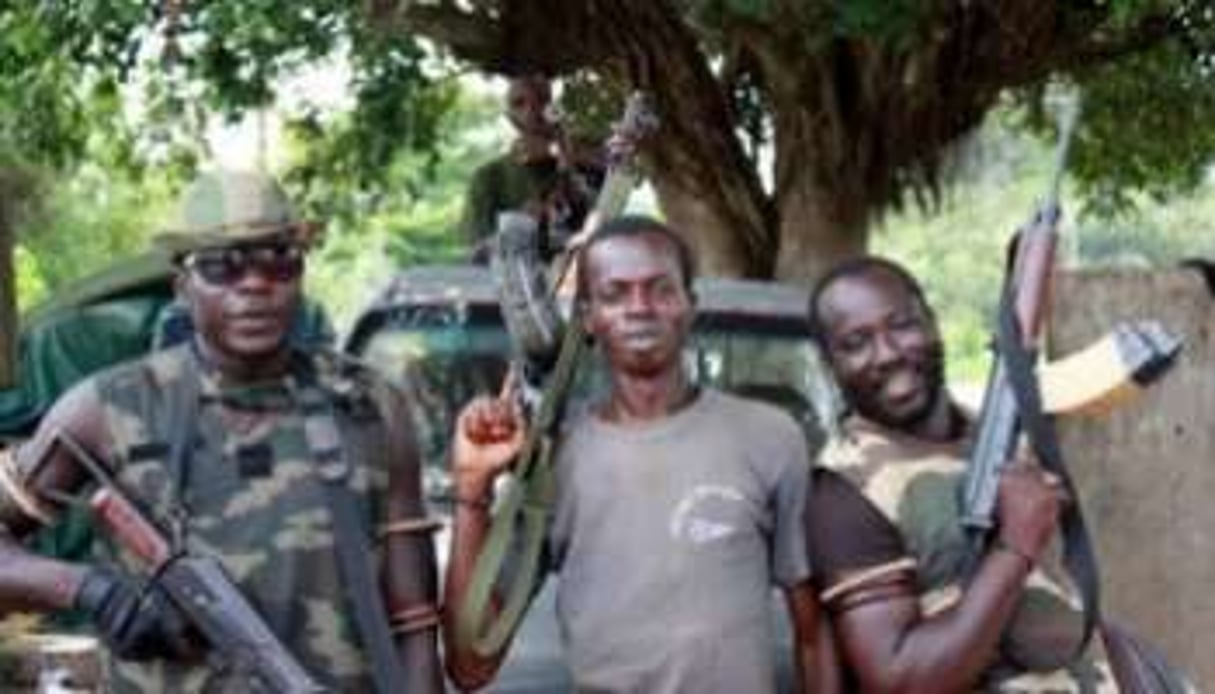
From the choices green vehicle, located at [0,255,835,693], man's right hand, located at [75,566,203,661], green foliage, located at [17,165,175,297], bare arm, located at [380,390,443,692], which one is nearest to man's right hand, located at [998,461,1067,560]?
bare arm, located at [380,390,443,692]

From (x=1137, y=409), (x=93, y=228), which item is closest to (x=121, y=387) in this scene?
(x=1137, y=409)

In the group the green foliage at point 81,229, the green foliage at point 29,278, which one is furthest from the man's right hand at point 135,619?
the green foliage at point 81,229

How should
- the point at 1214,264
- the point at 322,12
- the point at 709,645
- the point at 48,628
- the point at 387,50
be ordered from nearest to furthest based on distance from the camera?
the point at 709,645, the point at 1214,264, the point at 48,628, the point at 322,12, the point at 387,50

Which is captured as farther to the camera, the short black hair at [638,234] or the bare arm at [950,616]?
the short black hair at [638,234]

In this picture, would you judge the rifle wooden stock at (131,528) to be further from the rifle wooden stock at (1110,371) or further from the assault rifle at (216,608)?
the rifle wooden stock at (1110,371)

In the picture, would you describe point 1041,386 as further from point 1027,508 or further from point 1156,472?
point 1156,472

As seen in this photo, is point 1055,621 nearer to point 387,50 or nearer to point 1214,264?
point 1214,264

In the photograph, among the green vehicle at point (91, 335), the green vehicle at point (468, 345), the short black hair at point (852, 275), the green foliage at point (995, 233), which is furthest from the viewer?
the green foliage at point (995, 233)

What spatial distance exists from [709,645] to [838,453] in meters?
0.40

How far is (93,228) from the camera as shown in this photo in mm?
34188

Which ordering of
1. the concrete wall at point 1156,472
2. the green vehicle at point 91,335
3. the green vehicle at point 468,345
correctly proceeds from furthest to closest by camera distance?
the green vehicle at point 91,335, the green vehicle at point 468,345, the concrete wall at point 1156,472

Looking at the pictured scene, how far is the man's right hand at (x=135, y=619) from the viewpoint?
10.8 ft

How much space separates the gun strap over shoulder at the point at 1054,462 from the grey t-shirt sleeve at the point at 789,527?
0.34 meters

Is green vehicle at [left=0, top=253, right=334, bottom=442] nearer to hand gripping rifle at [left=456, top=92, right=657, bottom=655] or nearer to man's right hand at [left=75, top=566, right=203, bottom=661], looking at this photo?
hand gripping rifle at [left=456, top=92, right=657, bottom=655]
